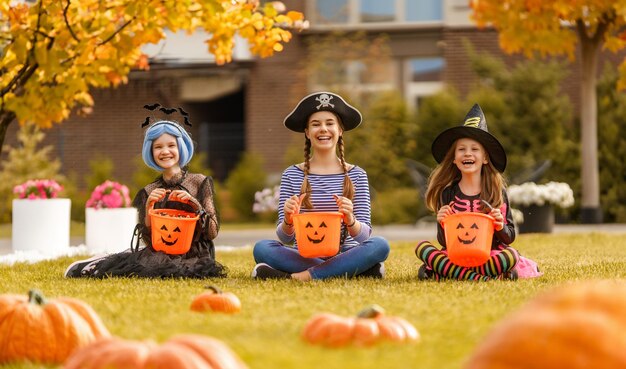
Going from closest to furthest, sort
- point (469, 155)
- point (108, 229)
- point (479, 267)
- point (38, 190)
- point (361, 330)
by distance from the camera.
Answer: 1. point (361, 330)
2. point (479, 267)
3. point (469, 155)
4. point (108, 229)
5. point (38, 190)

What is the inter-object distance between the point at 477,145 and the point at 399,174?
12.3 m

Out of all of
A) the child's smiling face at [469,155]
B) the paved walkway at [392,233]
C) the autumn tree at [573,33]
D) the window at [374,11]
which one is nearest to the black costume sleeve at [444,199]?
the child's smiling face at [469,155]

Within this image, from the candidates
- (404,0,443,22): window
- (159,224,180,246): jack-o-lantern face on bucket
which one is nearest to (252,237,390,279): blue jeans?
(159,224,180,246): jack-o-lantern face on bucket

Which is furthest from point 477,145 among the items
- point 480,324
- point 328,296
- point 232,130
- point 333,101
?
point 232,130

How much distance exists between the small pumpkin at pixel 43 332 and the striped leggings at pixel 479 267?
3.22m

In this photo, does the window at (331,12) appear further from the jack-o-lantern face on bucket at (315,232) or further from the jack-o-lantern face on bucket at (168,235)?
the jack-o-lantern face on bucket at (315,232)

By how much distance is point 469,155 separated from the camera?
7148 millimetres

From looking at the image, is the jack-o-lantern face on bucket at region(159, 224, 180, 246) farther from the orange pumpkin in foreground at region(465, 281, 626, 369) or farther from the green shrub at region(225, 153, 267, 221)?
the green shrub at region(225, 153, 267, 221)

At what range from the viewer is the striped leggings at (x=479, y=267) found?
6.98 meters

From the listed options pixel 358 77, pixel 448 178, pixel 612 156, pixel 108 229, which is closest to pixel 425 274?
pixel 448 178

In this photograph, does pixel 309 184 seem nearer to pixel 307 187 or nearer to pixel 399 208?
pixel 307 187

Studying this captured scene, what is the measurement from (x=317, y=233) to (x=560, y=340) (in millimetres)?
3765

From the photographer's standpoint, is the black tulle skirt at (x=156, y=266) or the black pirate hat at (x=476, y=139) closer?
the black pirate hat at (x=476, y=139)

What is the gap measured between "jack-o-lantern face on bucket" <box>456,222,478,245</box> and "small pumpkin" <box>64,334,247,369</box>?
3.44 meters
